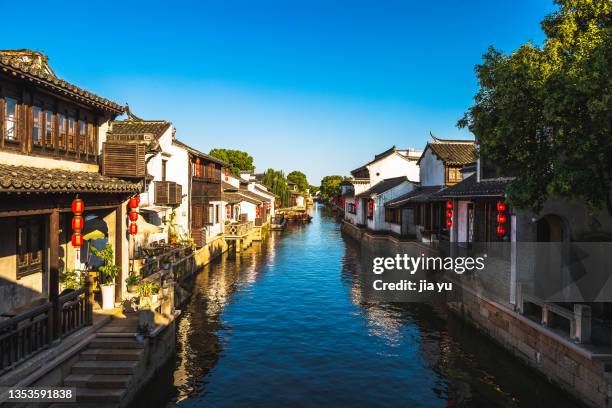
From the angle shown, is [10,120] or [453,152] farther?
[453,152]

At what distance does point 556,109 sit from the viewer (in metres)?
10.0

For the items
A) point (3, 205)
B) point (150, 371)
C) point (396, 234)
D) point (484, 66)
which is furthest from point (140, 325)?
point (396, 234)

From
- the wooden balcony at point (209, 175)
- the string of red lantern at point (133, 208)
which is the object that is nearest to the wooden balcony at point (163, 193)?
the wooden balcony at point (209, 175)

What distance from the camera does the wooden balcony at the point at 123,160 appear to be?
13.7 meters

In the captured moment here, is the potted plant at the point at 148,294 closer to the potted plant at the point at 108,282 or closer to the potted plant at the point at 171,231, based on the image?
the potted plant at the point at 108,282

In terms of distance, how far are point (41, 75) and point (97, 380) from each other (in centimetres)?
769

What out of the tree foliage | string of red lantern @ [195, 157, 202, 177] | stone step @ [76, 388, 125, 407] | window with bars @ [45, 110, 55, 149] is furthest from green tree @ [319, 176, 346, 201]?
stone step @ [76, 388, 125, 407]

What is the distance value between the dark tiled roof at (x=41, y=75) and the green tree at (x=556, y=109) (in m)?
12.0

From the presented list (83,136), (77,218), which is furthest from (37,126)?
(77,218)

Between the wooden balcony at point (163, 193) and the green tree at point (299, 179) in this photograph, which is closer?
the wooden balcony at point (163, 193)

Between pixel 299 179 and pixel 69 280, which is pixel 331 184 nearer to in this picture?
pixel 299 179

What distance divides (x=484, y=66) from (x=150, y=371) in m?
13.4

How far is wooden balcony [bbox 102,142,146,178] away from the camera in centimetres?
1370

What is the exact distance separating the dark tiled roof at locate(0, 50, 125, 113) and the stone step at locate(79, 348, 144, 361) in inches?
276
